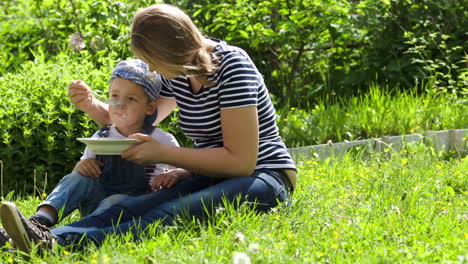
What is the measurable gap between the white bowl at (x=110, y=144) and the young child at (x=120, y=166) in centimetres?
27

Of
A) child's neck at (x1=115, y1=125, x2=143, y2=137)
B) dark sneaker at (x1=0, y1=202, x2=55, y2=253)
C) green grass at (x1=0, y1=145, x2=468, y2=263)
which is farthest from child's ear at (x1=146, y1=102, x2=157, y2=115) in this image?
dark sneaker at (x1=0, y1=202, x2=55, y2=253)

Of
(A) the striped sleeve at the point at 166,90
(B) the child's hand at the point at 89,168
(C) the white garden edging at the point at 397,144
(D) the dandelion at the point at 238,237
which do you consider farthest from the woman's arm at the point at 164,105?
(C) the white garden edging at the point at 397,144

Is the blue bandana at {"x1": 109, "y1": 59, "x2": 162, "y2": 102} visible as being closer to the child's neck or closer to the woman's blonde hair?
the child's neck

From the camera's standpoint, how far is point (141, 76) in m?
3.33

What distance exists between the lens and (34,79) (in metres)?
4.74

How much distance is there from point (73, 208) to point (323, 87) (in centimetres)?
410

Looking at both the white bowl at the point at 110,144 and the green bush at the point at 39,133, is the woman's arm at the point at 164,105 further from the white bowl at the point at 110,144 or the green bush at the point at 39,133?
the green bush at the point at 39,133

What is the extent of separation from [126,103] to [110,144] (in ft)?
1.29

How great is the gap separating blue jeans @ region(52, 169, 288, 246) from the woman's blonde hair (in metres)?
0.49

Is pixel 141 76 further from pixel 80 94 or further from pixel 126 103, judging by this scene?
pixel 80 94

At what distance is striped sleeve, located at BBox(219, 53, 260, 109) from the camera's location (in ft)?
9.97

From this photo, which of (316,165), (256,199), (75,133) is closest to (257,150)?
(256,199)

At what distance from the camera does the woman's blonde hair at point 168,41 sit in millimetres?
2975

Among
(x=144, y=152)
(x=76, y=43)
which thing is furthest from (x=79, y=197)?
(x=76, y=43)
